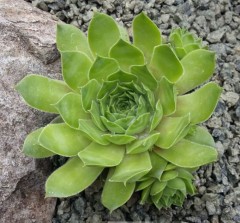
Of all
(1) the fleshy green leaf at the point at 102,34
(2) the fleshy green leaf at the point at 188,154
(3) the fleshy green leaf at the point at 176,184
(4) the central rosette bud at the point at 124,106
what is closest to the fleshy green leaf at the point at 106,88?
(4) the central rosette bud at the point at 124,106

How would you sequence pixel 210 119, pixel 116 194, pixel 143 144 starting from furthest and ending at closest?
pixel 210 119 < pixel 116 194 < pixel 143 144

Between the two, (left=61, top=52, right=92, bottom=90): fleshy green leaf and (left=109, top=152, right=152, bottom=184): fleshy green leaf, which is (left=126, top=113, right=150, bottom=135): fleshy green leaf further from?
(left=61, top=52, right=92, bottom=90): fleshy green leaf

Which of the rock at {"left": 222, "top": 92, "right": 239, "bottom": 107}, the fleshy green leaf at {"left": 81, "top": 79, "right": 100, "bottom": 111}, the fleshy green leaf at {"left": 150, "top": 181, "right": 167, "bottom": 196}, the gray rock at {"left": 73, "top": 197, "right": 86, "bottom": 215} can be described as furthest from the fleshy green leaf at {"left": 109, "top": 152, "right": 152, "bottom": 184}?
the rock at {"left": 222, "top": 92, "right": 239, "bottom": 107}

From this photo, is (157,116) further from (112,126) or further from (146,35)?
(146,35)

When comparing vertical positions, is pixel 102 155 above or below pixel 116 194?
above

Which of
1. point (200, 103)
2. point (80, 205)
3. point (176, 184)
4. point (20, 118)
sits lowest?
point (80, 205)

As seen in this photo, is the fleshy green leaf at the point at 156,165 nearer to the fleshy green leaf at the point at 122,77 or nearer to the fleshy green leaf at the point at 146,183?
the fleshy green leaf at the point at 146,183

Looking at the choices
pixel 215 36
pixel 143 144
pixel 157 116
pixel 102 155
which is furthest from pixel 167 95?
pixel 215 36
